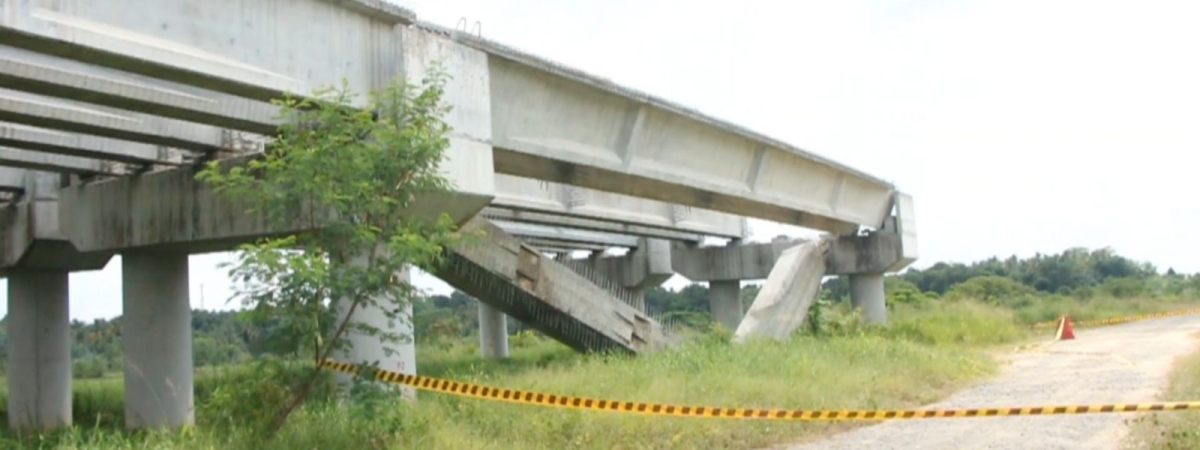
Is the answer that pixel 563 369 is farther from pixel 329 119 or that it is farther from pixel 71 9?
pixel 71 9

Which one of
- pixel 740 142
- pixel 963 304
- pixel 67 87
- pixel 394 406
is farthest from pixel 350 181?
pixel 963 304

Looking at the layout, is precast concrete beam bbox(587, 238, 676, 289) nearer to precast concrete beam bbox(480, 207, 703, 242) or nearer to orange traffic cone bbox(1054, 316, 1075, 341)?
precast concrete beam bbox(480, 207, 703, 242)

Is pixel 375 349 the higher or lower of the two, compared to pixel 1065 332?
higher

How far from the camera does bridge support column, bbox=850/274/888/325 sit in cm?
2688

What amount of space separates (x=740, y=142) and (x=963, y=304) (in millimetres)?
15624

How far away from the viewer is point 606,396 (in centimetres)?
1200

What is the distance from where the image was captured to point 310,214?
838cm

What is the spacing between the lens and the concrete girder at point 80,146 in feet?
38.8

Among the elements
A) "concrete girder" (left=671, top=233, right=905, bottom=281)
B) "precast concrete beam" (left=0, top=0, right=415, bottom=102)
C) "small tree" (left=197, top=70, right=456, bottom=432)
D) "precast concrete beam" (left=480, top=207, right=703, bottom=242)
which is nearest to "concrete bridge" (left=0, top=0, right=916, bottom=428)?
"precast concrete beam" (left=0, top=0, right=415, bottom=102)

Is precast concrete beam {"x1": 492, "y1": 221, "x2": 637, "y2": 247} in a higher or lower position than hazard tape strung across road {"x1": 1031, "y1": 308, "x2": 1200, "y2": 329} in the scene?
higher

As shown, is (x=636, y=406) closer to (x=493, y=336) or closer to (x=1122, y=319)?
(x=493, y=336)

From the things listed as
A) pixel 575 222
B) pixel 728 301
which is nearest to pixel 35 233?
pixel 575 222

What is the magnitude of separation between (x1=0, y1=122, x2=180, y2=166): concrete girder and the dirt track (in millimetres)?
8243

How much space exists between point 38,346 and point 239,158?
9102 mm
